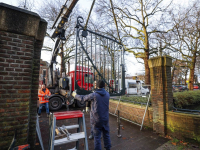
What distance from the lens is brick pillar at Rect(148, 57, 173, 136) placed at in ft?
13.6

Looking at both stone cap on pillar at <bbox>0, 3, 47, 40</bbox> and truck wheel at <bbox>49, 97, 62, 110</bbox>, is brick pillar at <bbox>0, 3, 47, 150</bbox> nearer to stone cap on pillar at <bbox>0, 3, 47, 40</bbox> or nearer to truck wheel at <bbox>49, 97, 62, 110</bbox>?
stone cap on pillar at <bbox>0, 3, 47, 40</bbox>

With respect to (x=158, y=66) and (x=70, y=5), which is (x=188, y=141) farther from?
(x=70, y=5)

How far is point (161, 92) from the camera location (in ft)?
13.9

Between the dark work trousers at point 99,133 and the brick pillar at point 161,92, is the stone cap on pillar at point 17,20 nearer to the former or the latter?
the dark work trousers at point 99,133

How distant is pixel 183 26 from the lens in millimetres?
A: 9328

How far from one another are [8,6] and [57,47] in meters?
5.26

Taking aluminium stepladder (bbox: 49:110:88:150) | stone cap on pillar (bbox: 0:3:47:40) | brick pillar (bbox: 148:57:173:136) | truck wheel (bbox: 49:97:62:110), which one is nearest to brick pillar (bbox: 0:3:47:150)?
stone cap on pillar (bbox: 0:3:47:40)

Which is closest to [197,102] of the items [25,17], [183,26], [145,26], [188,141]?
[188,141]

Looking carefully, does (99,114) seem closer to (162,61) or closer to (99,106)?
(99,106)

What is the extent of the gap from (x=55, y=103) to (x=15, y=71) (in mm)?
6696

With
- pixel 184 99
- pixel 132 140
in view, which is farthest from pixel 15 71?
pixel 184 99

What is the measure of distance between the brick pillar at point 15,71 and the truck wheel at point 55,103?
6377mm

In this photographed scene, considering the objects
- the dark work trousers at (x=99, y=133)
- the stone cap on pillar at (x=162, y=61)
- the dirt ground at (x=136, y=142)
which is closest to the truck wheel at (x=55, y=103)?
the dirt ground at (x=136, y=142)

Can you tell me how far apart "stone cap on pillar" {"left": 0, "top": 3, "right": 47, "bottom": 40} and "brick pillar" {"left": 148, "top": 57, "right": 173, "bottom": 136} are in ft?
13.5
